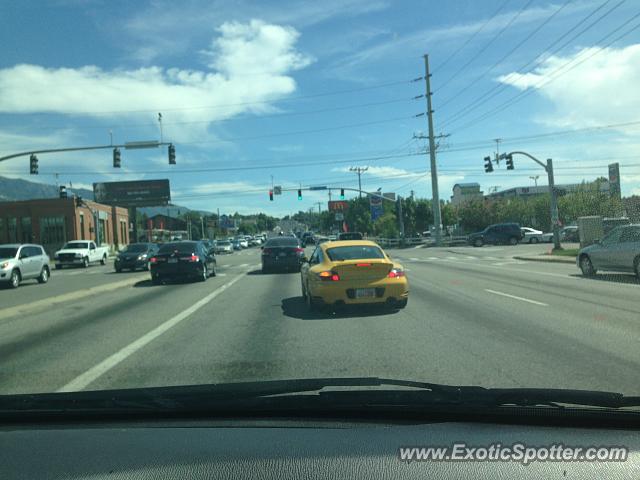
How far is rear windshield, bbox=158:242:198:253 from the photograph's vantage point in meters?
21.9

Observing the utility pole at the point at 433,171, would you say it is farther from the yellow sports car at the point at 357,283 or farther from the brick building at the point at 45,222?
the yellow sports car at the point at 357,283

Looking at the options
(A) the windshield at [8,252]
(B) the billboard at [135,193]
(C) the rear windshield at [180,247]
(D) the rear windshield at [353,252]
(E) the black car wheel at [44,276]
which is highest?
(B) the billboard at [135,193]

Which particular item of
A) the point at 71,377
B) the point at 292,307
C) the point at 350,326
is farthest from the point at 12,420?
the point at 292,307

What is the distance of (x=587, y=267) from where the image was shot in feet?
63.7

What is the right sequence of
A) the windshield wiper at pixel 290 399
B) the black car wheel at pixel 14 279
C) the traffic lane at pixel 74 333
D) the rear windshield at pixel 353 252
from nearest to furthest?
1. the windshield wiper at pixel 290 399
2. the traffic lane at pixel 74 333
3. the rear windshield at pixel 353 252
4. the black car wheel at pixel 14 279

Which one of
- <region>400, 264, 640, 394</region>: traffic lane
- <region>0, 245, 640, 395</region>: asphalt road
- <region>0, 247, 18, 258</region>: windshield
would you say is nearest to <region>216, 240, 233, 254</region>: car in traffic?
<region>0, 247, 18, 258</region>: windshield

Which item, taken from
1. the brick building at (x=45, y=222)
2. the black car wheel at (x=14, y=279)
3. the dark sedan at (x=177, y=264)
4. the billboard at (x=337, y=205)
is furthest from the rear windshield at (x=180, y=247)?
the billboard at (x=337, y=205)

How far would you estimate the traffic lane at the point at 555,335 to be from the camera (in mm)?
6258

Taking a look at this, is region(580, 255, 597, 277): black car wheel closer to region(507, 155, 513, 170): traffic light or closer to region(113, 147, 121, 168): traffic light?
region(507, 155, 513, 170): traffic light

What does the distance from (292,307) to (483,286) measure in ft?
21.4

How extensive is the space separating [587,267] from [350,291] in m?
11.5

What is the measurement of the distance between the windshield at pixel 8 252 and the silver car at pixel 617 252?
72.3ft

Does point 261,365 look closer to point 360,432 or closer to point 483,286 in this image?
point 360,432

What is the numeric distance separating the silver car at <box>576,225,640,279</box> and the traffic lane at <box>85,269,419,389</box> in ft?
31.4
